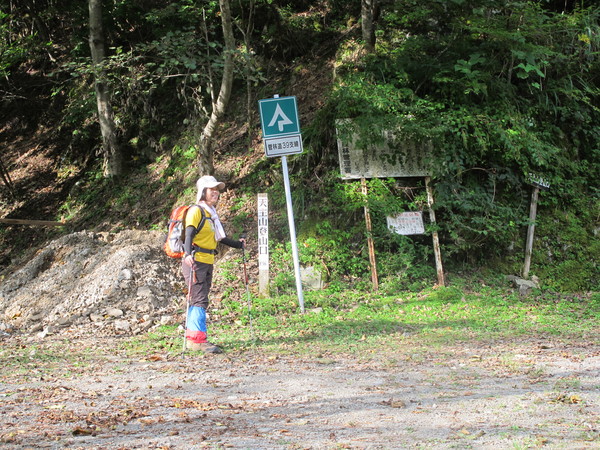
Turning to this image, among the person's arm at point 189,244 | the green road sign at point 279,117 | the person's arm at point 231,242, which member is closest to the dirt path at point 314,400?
the person's arm at point 189,244

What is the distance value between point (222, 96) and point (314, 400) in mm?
8170

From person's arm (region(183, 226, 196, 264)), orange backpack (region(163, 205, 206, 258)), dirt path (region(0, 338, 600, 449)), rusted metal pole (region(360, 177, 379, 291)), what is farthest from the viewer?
rusted metal pole (region(360, 177, 379, 291))

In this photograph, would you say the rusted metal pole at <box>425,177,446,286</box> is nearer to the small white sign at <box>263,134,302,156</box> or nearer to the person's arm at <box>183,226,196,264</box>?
the small white sign at <box>263,134,302,156</box>

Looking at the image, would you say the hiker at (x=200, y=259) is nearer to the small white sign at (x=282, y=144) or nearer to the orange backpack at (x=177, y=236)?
the orange backpack at (x=177, y=236)

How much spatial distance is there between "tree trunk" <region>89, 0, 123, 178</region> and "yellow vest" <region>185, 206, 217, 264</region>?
7.02 m

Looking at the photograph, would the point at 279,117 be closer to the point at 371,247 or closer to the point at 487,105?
the point at 371,247

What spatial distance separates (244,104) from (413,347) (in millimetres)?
10080

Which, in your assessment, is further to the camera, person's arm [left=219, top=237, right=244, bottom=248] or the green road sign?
the green road sign

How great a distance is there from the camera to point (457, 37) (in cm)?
1150

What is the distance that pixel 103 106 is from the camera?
15.4m

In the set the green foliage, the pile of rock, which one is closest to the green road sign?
the green foliage

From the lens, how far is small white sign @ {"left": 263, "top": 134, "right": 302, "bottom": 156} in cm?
911

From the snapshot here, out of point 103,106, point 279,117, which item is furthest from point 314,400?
point 103,106

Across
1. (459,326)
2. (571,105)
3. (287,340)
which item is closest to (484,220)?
(459,326)
